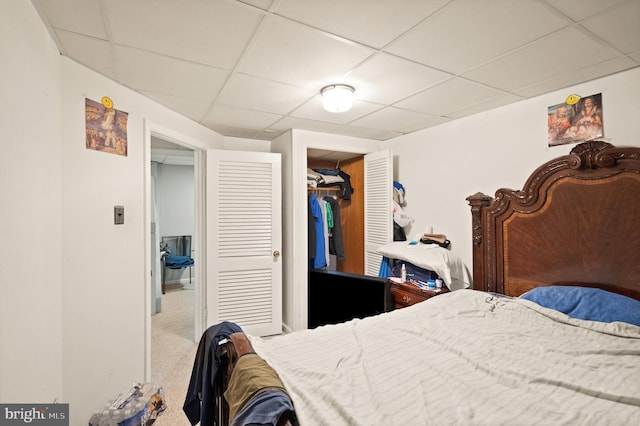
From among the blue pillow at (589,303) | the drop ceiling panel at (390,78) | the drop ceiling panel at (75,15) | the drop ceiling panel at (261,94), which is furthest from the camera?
the drop ceiling panel at (261,94)

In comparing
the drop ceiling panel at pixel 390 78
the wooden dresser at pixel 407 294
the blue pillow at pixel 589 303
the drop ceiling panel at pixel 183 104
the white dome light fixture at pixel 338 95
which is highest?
the drop ceiling panel at pixel 183 104

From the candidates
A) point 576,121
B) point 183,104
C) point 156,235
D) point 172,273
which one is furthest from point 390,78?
point 172,273

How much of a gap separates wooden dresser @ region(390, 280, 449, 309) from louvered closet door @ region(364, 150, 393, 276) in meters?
0.61

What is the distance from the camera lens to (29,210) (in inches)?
48.7

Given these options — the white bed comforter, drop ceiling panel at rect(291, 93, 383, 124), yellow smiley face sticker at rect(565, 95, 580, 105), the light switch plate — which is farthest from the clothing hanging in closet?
yellow smiley face sticker at rect(565, 95, 580, 105)

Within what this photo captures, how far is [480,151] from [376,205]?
120 cm

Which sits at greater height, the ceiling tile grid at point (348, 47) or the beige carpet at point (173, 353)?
the ceiling tile grid at point (348, 47)

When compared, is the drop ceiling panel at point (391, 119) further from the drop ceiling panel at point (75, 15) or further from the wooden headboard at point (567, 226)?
the drop ceiling panel at point (75, 15)

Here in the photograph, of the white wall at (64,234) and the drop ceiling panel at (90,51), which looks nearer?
the white wall at (64,234)

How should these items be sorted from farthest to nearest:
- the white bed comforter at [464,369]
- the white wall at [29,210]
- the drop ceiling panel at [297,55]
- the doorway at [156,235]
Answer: the doorway at [156,235]
the drop ceiling panel at [297,55]
the white wall at [29,210]
the white bed comforter at [464,369]

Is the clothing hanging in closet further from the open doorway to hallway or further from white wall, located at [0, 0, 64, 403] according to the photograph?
white wall, located at [0, 0, 64, 403]

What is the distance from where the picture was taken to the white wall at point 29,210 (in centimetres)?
105

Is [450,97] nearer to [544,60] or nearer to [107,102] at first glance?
[544,60]

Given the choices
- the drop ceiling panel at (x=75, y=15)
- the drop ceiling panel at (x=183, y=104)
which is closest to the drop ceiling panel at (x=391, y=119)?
the drop ceiling panel at (x=183, y=104)
